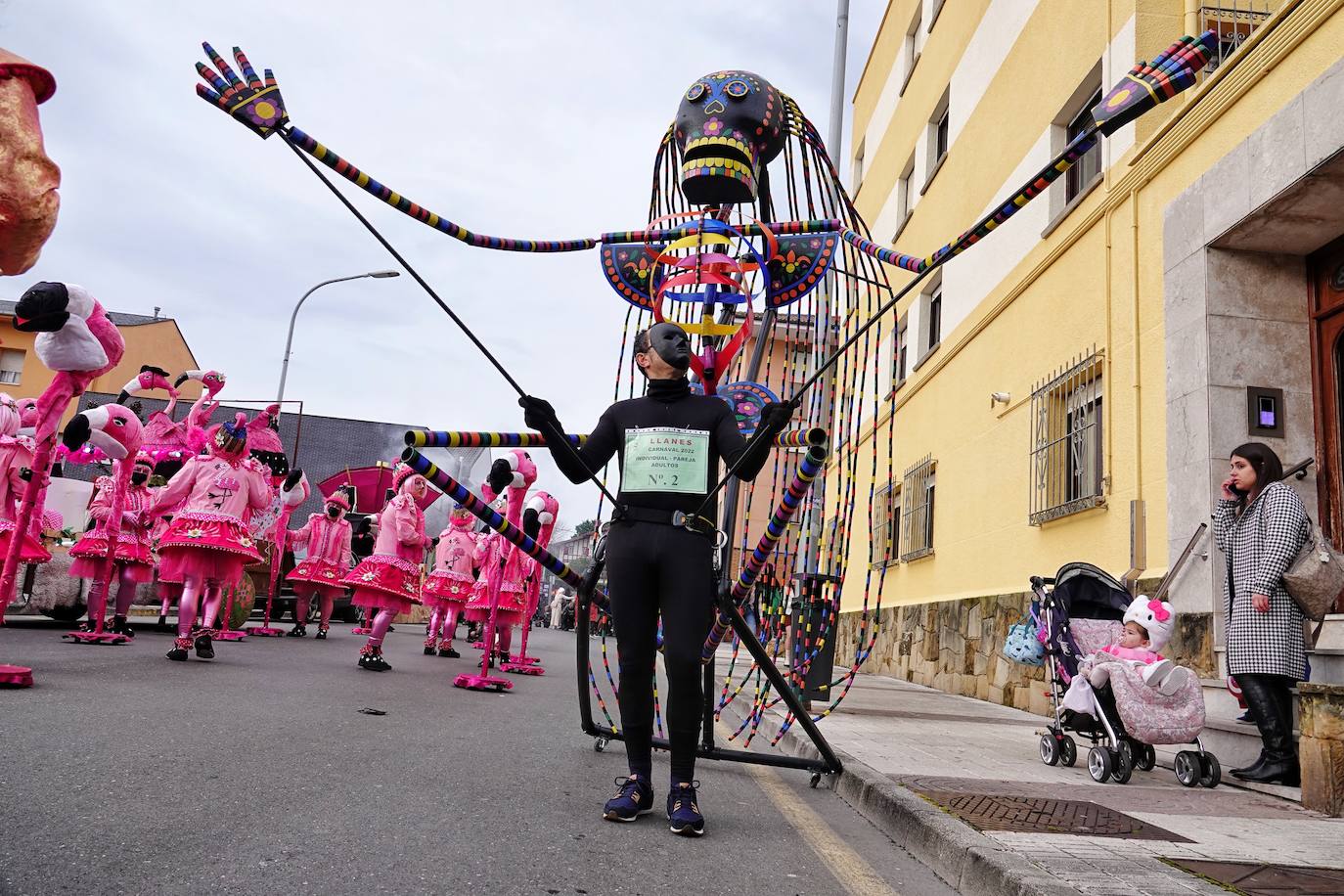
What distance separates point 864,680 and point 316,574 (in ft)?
24.6

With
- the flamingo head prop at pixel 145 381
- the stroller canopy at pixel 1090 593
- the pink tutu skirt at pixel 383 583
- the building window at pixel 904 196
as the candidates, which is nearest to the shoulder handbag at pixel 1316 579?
the stroller canopy at pixel 1090 593

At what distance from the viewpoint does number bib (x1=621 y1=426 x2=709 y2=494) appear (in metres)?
4.01

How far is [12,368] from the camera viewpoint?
43.1m

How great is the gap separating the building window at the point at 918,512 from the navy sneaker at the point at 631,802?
1014 centimetres

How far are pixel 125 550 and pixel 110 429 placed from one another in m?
2.06

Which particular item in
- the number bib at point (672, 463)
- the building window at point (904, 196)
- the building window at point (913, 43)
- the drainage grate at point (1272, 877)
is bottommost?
the drainage grate at point (1272, 877)

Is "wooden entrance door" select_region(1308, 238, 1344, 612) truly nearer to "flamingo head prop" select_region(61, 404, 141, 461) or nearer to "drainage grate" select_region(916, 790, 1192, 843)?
"drainage grate" select_region(916, 790, 1192, 843)

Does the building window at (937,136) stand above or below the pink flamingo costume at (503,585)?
above

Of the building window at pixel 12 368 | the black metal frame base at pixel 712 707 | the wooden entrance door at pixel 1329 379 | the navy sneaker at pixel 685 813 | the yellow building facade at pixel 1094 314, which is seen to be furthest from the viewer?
the building window at pixel 12 368

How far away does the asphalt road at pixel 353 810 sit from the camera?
2.84 m

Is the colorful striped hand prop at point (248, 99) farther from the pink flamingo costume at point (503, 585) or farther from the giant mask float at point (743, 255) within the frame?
the pink flamingo costume at point (503, 585)

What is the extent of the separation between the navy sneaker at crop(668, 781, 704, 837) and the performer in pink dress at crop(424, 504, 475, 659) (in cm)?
818

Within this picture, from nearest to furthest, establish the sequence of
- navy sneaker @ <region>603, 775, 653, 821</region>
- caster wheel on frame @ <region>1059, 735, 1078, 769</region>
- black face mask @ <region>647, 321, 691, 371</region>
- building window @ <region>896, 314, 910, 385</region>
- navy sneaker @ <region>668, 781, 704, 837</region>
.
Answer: navy sneaker @ <region>668, 781, 704, 837</region>, navy sneaker @ <region>603, 775, 653, 821</region>, black face mask @ <region>647, 321, 691, 371</region>, caster wheel on frame @ <region>1059, 735, 1078, 769</region>, building window @ <region>896, 314, 910, 385</region>

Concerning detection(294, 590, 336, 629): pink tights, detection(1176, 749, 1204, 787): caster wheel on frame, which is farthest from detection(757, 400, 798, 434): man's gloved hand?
detection(294, 590, 336, 629): pink tights
